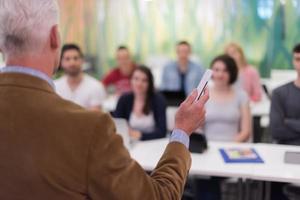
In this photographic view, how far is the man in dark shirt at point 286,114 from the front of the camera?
3.22 metres

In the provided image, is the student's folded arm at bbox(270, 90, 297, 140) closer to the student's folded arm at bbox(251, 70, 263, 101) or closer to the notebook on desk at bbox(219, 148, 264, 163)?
the notebook on desk at bbox(219, 148, 264, 163)

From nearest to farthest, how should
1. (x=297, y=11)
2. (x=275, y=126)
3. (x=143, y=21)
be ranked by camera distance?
(x=275, y=126), (x=297, y=11), (x=143, y=21)

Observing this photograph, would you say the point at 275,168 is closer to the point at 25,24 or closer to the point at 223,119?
the point at 223,119

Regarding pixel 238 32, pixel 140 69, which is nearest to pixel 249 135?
pixel 140 69

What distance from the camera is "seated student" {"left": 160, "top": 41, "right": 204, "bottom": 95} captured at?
5.54 meters

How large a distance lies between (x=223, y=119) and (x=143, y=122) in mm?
633

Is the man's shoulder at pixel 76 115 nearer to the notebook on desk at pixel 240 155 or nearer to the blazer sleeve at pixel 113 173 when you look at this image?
the blazer sleeve at pixel 113 173

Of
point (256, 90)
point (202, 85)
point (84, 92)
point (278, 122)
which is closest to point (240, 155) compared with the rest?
point (278, 122)

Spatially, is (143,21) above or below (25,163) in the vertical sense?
above

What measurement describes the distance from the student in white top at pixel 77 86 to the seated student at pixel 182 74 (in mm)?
1595

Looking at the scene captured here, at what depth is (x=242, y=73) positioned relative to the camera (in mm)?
5266

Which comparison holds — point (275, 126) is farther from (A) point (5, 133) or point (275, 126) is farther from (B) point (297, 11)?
(B) point (297, 11)

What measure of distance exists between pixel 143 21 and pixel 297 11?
2.26 m

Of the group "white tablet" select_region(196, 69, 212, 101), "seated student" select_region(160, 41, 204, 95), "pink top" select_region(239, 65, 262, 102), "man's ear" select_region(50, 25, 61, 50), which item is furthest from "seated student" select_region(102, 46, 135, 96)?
"man's ear" select_region(50, 25, 61, 50)
